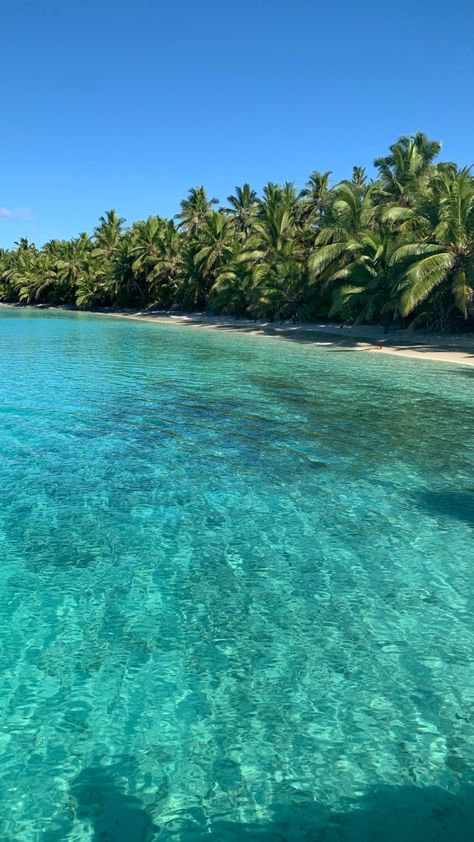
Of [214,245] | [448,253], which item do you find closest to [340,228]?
[448,253]

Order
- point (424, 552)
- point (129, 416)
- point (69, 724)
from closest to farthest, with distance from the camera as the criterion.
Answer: point (69, 724) → point (424, 552) → point (129, 416)

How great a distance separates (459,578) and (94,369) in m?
18.2

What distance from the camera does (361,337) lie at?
3550cm

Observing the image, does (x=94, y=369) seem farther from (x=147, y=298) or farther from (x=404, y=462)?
(x=147, y=298)

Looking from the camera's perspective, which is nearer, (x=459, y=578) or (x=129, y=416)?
(x=459, y=578)

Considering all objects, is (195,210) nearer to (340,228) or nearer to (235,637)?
(340,228)

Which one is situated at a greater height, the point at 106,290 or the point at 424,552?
the point at 106,290

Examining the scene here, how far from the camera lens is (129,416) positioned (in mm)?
13602

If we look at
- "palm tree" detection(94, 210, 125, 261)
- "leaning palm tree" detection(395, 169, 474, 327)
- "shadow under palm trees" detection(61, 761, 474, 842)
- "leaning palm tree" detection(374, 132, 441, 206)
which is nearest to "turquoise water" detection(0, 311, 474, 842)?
"shadow under palm trees" detection(61, 761, 474, 842)

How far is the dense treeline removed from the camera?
27188mm

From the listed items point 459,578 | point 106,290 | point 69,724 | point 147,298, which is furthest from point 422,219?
point 106,290

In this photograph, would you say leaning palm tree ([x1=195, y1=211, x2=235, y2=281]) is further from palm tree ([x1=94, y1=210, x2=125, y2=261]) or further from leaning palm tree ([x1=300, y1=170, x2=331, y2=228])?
palm tree ([x1=94, y1=210, x2=125, y2=261])

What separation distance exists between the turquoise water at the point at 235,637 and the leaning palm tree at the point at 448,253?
1664cm

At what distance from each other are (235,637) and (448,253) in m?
25.2
